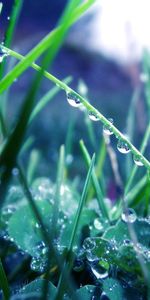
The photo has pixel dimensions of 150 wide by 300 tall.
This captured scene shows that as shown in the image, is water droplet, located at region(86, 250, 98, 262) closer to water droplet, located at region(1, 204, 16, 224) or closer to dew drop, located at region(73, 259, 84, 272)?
dew drop, located at region(73, 259, 84, 272)

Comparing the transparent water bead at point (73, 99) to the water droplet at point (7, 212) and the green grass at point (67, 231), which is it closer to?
the green grass at point (67, 231)

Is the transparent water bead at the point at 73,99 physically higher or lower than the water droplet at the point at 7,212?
higher

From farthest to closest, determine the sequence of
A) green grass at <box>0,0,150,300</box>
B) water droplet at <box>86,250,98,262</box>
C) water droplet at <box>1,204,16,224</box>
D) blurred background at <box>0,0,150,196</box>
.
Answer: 1. blurred background at <box>0,0,150,196</box>
2. water droplet at <box>1,204,16,224</box>
3. water droplet at <box>86,250,98,262</box>
4. green grass at <box>0,0,150,300</box>

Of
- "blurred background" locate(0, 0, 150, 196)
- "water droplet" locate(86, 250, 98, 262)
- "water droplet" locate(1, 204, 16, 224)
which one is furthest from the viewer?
"blurred background" locate(0, 0, 150, 196)

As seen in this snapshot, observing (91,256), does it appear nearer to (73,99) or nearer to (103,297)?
(103,297)

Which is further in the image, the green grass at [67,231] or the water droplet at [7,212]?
the water droplet at [7,212]

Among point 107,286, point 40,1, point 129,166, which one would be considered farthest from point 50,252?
point 40,1

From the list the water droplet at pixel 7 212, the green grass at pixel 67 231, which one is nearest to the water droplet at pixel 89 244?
the green grass at pixel 67 231

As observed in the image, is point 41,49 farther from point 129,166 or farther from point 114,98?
point 114,98

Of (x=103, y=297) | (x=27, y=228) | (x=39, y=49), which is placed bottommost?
(x=103, y=297)

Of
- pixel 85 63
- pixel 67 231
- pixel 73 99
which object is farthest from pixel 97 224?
pixel 85 63

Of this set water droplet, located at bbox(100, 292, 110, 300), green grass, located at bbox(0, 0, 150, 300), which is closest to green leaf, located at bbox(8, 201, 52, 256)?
green grass, located at bbox(0, 0, 150, 300)

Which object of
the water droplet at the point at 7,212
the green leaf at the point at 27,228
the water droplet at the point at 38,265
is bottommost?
the water droplet at the point at 38,265
